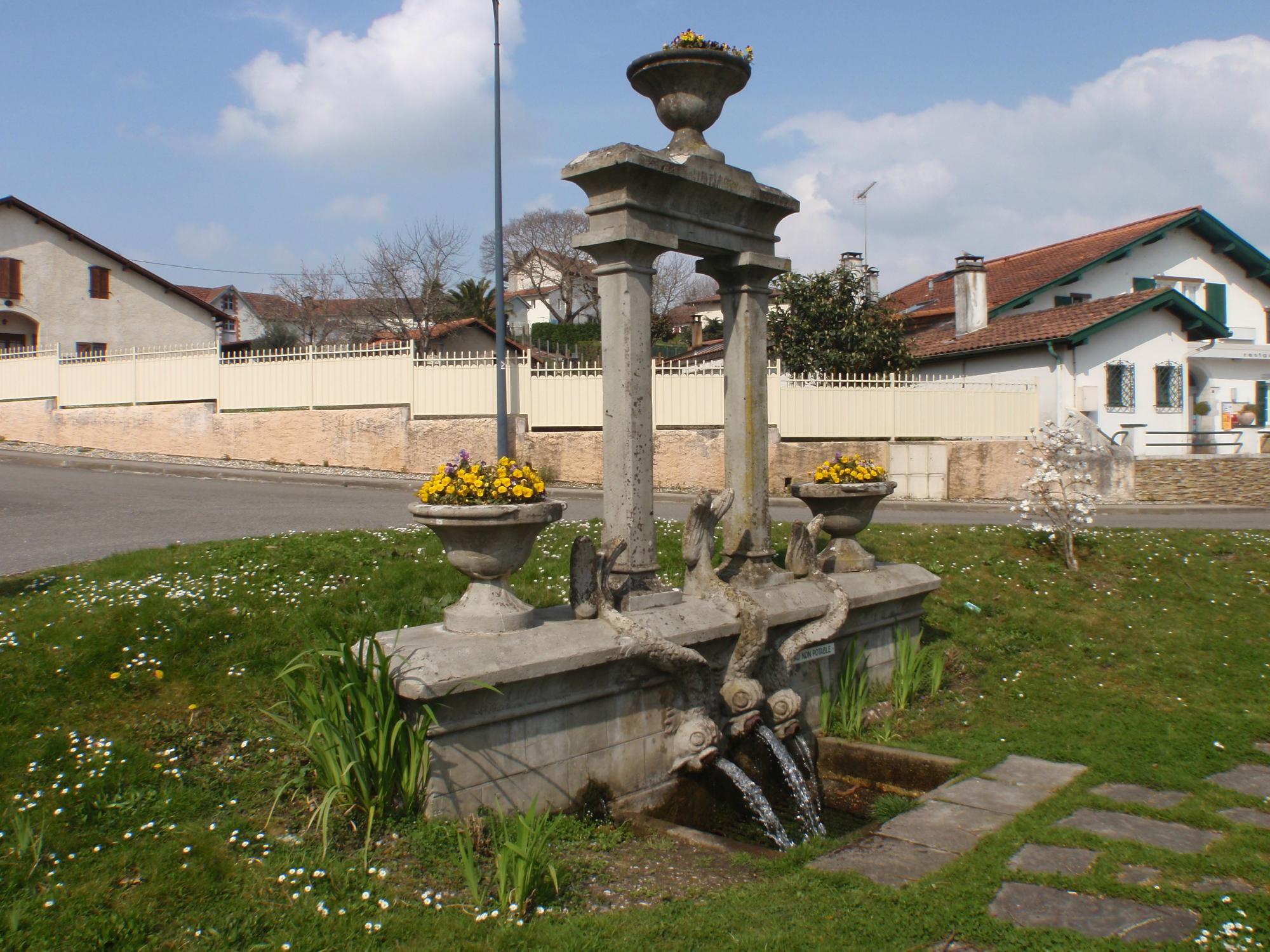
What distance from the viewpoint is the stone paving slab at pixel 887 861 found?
4.31 metres

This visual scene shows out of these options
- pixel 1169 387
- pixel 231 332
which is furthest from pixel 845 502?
pixel 231 332

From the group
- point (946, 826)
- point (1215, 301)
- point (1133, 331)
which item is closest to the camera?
point (946, 826)

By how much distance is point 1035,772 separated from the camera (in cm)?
567

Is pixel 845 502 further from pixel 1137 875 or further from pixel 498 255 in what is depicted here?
pixel 498 255

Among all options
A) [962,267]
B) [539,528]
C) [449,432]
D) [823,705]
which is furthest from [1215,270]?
[539,528]

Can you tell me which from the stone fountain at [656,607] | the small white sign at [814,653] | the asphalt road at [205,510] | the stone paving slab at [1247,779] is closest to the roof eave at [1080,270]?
the asphalt road at [205,510]

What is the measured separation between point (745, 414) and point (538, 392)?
11.3 metres

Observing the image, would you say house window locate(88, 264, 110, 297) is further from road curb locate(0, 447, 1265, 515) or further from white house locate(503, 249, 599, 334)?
road curb locate(0, 447, 1265, 515)

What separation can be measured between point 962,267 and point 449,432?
47.2 feet

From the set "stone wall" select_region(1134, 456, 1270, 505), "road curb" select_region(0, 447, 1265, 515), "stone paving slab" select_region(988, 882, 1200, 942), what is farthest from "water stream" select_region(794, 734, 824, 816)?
"stone wall" select_region(1134, 456, 1270, 505)

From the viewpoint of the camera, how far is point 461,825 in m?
4.34

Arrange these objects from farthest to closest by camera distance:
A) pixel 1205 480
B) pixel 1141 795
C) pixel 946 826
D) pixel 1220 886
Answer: pixel 1205 480 < pixel 1141 795 < pixel 946 826 < pixel 1220 886

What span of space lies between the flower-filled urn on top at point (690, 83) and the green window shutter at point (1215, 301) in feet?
85.6

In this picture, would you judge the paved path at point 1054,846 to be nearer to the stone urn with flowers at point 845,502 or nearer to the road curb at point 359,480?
the stone urn with flowers at point 845,502
